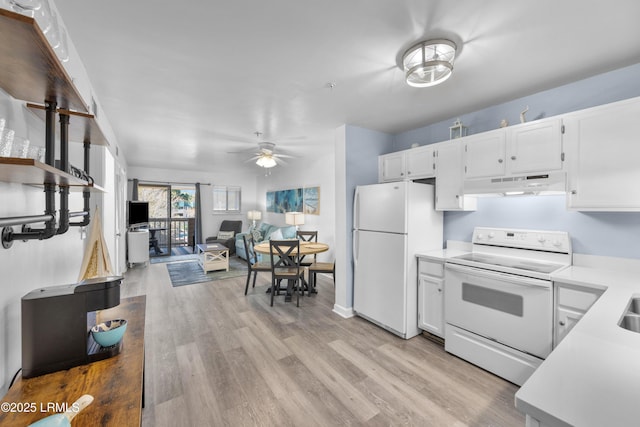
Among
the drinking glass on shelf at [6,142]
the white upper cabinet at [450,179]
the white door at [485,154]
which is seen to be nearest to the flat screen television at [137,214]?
the drinking glass on shelf at [6,142]

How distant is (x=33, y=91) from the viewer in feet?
3.05

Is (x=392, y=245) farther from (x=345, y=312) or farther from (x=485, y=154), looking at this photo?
(x=485, y=154)

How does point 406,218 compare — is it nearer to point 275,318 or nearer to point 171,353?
point 275,318

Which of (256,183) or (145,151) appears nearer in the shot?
(145,151)

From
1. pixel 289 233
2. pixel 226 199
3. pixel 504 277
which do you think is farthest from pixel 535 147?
pixel 226 199

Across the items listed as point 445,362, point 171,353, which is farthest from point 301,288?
point 445,362

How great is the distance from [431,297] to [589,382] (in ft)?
6.92

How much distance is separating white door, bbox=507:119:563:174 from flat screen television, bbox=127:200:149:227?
22.3 ft

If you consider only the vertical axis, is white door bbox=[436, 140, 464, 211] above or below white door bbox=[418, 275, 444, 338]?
above

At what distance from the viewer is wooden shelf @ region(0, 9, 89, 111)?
61 cm

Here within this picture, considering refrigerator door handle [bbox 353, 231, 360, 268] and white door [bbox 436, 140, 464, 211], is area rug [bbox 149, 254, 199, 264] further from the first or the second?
white door [bbox 436, 140, 464, 211]

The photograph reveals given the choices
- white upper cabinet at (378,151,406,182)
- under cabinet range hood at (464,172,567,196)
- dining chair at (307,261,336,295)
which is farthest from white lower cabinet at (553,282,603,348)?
dining chair at (307,261,336,295)

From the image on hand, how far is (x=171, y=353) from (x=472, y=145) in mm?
3591

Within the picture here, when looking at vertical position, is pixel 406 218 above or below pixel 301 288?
above
